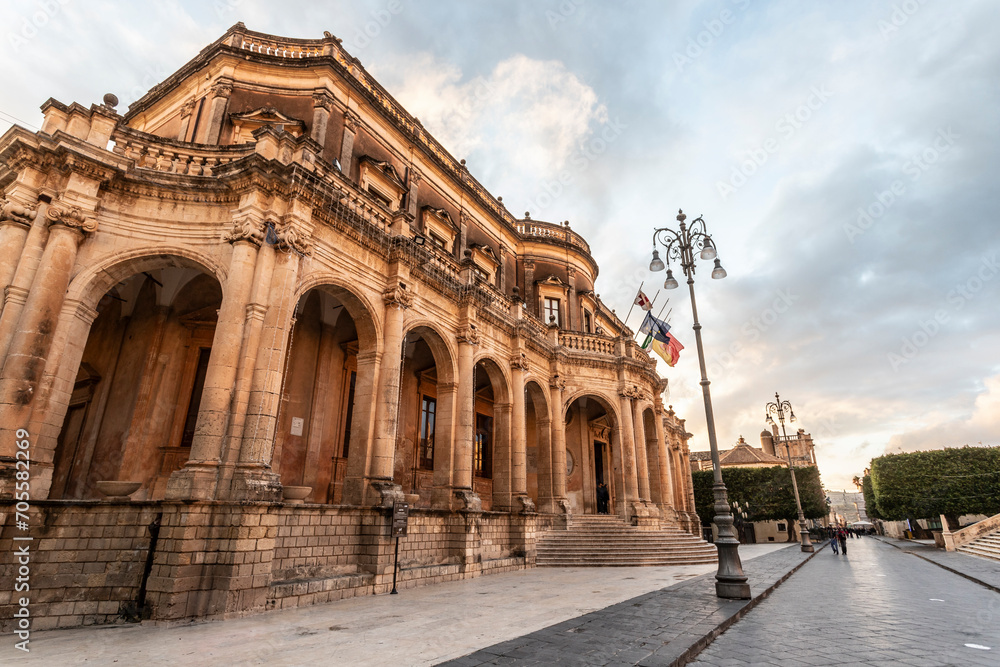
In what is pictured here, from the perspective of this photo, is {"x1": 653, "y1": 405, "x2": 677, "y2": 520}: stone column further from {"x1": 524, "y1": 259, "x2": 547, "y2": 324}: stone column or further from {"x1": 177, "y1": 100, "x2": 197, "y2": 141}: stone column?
{"x1": 177, "y1": 100, "x2": 197, "y2": 141}: stone column

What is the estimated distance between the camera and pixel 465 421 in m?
14.5

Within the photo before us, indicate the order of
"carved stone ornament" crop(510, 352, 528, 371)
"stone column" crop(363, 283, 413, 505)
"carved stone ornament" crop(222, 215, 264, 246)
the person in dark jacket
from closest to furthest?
1. "carved stone ornament" crop(222, 215, 264, 246)
2. "stone column" crop(363, 283, 413, 505)
3. "carved stone ornament" crop(510, 352, 528, 371)
4. the person in dark jacket

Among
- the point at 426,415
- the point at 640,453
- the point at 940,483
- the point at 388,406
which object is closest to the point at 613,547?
the point at 640,453

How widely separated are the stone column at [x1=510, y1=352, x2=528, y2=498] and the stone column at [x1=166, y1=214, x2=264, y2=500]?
32.6 ft

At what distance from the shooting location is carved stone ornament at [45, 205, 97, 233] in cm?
884

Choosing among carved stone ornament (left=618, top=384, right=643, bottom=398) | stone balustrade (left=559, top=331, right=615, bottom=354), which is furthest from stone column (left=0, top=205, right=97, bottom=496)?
carved stone ornament (left=618, top=384, right=643, bottom=398)

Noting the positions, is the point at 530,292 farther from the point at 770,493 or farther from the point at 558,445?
the point at 770,493

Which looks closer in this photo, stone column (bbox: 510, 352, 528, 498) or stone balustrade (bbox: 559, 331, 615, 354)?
stone column (bbox: 510, 352, 528, 498)

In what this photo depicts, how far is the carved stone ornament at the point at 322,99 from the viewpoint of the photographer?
14754mm

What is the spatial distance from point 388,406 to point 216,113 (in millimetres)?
9892

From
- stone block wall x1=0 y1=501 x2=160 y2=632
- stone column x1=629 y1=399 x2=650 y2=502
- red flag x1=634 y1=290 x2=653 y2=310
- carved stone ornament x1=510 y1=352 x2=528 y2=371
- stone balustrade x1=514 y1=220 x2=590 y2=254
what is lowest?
stone block wall x1=0 y1=501 x2=160 y2=632

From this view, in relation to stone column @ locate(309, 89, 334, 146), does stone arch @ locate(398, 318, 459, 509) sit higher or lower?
lower

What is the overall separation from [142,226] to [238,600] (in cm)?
708

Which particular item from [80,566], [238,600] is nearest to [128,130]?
[80,566]
